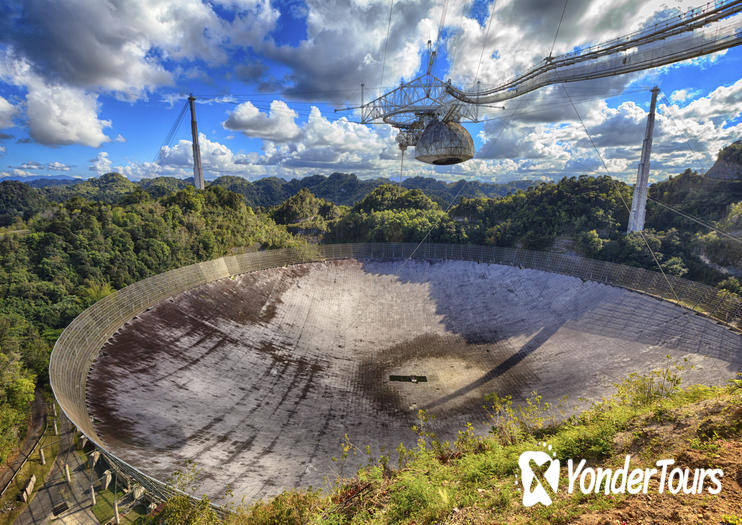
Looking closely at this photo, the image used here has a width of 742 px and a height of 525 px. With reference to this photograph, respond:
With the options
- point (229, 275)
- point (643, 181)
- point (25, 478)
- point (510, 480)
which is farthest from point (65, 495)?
point (643, 181)

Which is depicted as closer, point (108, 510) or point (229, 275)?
point (108, 510)

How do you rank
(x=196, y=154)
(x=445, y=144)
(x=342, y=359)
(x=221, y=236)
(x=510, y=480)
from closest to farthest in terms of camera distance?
(x=510, y=480) → (x=445, y=144) → (x=342, y=359) → (x=221, y=236) → (x=196, y=154)

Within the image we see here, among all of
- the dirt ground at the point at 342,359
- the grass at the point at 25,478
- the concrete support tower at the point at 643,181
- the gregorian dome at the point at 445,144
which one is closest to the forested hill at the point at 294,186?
the concrete support tower at the point at 643,181

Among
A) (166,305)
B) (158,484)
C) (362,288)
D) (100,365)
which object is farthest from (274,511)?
(362,288)

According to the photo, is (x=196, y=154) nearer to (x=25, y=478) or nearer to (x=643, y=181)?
(x=25, y=478)

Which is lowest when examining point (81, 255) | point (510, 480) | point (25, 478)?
point (25, 478)

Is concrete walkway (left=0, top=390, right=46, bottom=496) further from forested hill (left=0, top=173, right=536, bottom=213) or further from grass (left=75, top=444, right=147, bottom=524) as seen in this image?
forested hill (left=0, top=173, right=536, bottom=213)

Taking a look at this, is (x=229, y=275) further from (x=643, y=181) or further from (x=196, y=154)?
(x=643, y=181)

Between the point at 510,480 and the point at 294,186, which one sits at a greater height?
the point at 294,186

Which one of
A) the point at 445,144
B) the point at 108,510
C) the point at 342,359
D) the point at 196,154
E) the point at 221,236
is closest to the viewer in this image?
the point at 445,144

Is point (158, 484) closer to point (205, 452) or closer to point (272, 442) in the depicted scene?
point (205, 452)
